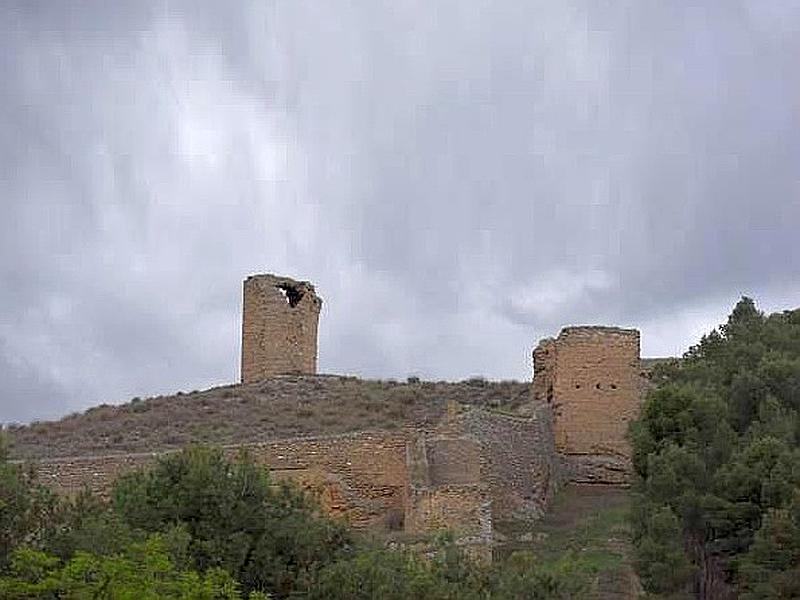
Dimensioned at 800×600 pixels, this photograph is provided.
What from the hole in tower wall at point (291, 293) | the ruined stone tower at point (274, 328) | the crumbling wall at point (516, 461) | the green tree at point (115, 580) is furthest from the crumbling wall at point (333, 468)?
the green tree at point (115, 580)

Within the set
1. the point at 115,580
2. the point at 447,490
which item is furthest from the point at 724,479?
the point at 115,580

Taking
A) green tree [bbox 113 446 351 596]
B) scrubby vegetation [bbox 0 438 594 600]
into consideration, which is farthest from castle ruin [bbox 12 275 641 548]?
scrubby vegetation [bbox 0 438 594 600]

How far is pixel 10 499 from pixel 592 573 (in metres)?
8.87

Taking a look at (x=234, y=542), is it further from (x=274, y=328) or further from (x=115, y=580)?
(x=274, y=328)

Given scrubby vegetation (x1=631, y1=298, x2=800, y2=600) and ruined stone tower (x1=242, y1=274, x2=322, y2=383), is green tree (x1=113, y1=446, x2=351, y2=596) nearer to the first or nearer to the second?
scrubby vegetation (x1=631, y1=298, x2=800, y2=600)

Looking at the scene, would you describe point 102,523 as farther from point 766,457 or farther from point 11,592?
point 766,457

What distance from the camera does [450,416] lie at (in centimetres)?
3034

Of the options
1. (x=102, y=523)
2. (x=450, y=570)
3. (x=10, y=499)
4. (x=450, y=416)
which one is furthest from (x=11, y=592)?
(x=450, y=416)

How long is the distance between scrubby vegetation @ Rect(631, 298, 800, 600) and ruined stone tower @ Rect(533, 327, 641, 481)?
19.8 feet

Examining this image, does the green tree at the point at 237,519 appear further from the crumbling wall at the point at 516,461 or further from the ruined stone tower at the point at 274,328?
the ruined stone tower at the point at 274,328

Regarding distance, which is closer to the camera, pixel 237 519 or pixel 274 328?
pixel 237 519

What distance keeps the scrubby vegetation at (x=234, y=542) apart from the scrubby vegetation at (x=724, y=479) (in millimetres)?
1439

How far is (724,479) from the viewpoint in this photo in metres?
22.9

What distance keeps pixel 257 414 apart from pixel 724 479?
16.3 metres
